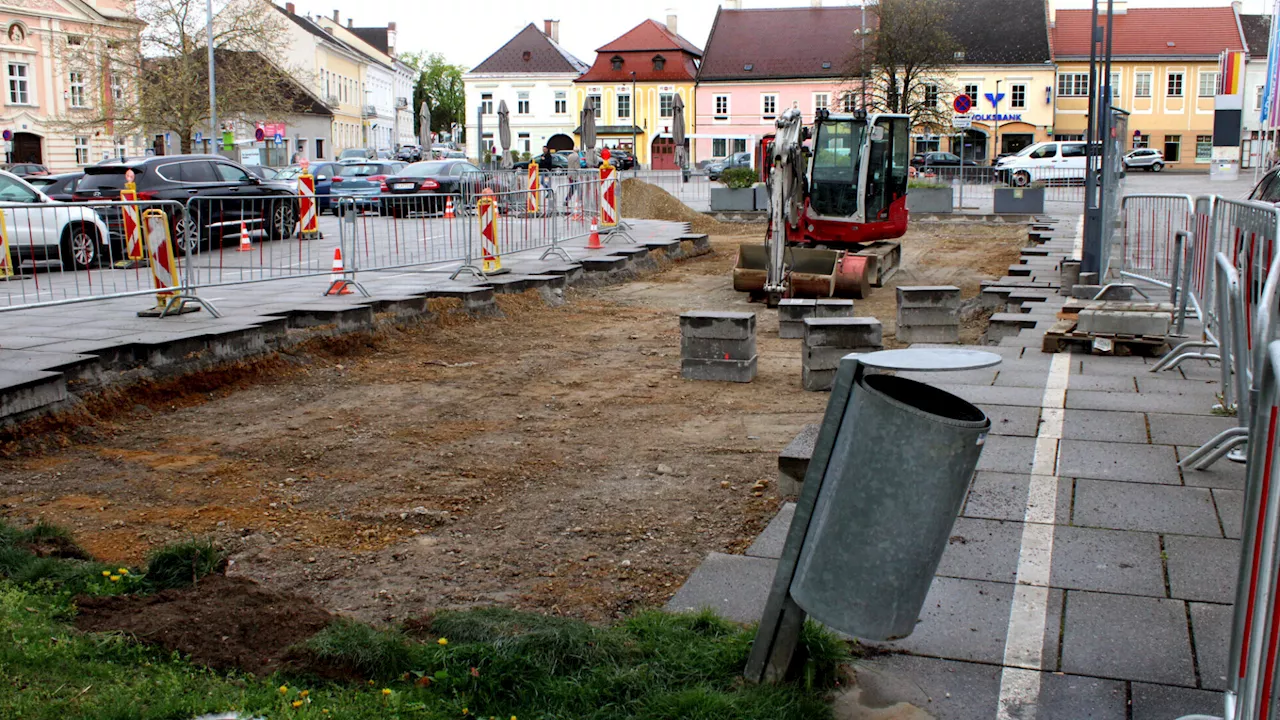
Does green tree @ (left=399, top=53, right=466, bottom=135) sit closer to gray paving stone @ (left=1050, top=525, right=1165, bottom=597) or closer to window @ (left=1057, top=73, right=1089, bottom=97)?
window @ (left=1057, top=73, right=1089, bottom=97)

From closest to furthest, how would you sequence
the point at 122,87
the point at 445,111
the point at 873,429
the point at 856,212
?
the point at 873,429, the point at 856,212, the point at 122,87, the point at 445,111

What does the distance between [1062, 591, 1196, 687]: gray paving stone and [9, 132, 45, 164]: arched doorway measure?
194 feet

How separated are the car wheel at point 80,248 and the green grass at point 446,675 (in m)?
8.73

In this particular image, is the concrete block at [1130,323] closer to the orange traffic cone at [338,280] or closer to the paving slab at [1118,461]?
the paving slab at [1118,461]

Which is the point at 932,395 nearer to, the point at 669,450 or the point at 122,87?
the point at 669,450

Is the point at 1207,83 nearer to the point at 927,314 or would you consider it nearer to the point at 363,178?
the point at 363,178

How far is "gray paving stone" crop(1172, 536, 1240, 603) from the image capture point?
428cm

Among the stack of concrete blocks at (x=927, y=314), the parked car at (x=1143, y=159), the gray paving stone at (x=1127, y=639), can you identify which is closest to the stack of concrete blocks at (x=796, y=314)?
the stack of concrete blocks at (x=927, y=314)

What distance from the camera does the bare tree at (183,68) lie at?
43.5m

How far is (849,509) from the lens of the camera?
313 cm

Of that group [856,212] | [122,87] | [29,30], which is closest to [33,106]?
[29,30]

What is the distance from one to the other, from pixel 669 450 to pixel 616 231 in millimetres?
15226

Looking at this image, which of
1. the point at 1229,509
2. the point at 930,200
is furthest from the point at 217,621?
the point at 930,200

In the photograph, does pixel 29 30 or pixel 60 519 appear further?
pixel 29 30
